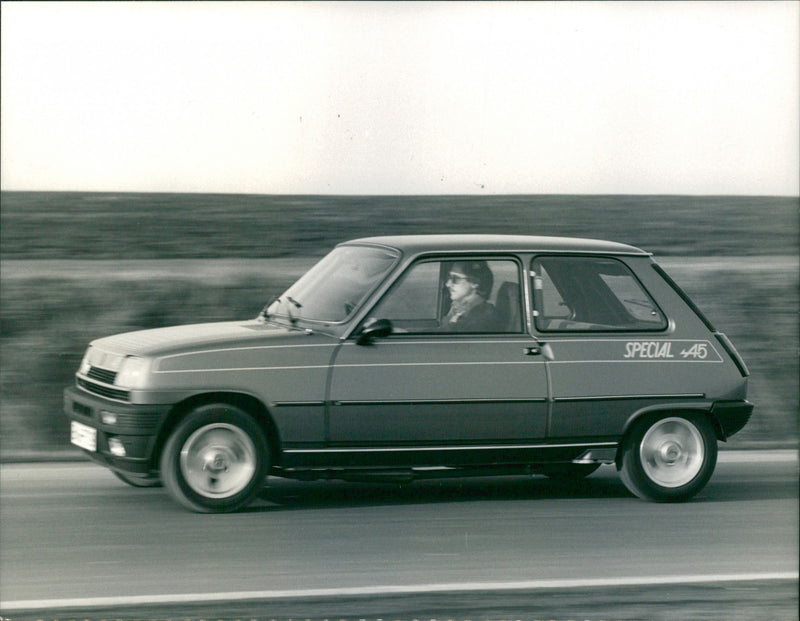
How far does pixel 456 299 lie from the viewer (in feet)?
24.9

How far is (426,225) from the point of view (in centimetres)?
1617

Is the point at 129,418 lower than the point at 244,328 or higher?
lower

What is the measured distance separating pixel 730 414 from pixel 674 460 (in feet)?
1.52

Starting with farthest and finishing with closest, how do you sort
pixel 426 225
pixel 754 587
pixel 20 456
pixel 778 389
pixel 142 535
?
pixel 426 225 → pixel 778 389 → pixel 20 456 → pixel 142 535 → pixel 754 587

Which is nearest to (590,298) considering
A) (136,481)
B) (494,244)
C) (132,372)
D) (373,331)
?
(494,244)

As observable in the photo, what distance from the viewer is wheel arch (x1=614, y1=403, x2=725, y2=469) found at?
7723 millimetres

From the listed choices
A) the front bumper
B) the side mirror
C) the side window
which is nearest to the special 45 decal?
the side window

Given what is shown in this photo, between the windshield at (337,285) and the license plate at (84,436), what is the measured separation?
1.41 m

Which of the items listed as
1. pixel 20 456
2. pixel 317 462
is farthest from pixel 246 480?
pixel 20 456

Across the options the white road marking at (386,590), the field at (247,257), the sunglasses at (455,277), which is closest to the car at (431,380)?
the sunglasses at (455,277)

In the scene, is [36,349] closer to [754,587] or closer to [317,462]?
[317,462]

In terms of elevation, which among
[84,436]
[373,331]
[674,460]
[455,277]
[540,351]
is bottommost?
[674,460]

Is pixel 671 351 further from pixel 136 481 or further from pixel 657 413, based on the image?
pixel 136 481

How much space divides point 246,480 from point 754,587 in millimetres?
2908
